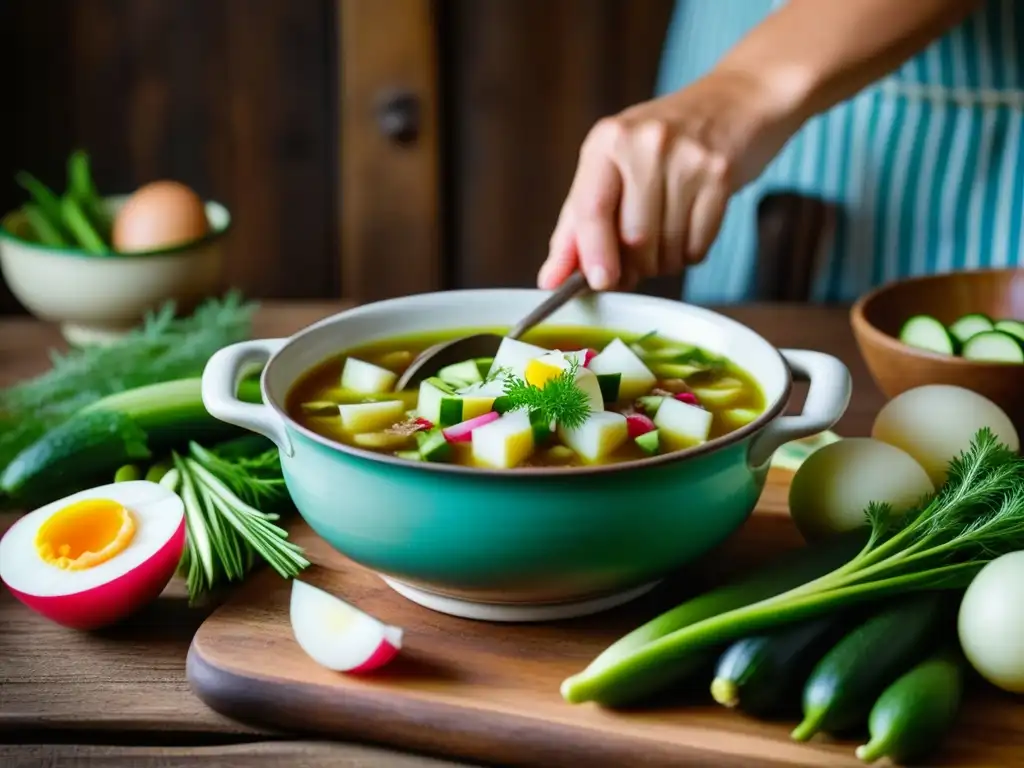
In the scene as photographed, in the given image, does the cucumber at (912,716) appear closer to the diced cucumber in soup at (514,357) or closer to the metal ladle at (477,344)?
the diced cucumber in soup at (514,357)

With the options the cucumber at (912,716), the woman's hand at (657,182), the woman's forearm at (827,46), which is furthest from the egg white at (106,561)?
the woman's forearm at (827,46)

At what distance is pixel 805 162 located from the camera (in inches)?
106

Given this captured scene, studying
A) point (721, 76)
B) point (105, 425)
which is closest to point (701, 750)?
point (105, 425)

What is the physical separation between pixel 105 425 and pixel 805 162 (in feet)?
5.58

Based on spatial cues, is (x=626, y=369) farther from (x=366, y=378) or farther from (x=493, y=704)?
(x=493, y=704)

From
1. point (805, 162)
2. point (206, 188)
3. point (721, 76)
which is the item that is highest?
point (721, 76)

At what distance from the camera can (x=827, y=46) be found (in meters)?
1.97

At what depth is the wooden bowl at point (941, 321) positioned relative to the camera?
1.58m

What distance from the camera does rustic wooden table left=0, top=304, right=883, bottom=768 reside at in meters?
1.12

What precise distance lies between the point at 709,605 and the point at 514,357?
1.20 ft

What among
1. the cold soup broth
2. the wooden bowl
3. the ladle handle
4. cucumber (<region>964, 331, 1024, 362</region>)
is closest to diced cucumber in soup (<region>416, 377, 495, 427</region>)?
the cold soup broth

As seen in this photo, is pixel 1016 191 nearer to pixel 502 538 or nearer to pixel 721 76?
pixel 721 76

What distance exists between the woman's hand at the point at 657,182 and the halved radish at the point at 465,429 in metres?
0.42

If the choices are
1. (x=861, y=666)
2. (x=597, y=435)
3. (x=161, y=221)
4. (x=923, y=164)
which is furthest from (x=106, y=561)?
(x=923, y=164)
